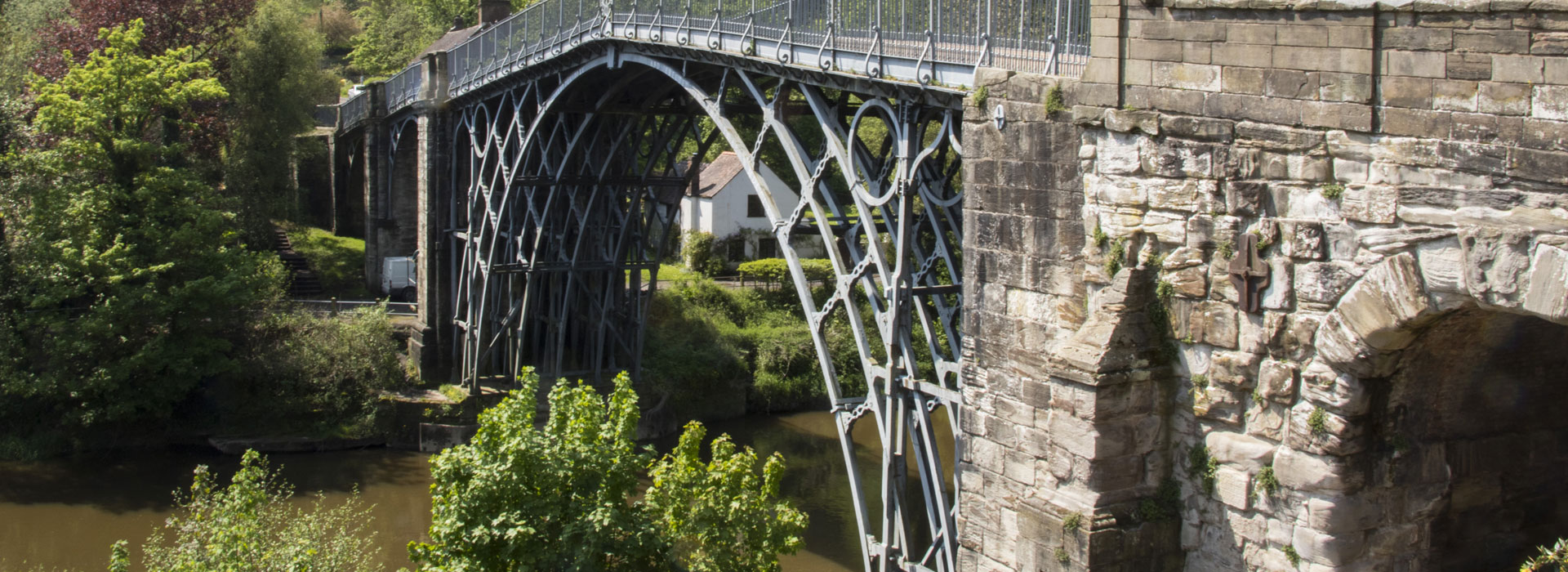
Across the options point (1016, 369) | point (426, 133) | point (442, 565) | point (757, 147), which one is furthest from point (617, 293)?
point (1016, 369)

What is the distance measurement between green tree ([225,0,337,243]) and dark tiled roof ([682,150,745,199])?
36.0 ft

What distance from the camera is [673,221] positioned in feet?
83.2

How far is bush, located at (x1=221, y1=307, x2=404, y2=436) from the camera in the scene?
25.5 meters

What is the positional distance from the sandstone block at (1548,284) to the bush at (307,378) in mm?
22859

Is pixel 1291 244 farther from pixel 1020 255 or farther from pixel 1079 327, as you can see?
pixel 1020 255

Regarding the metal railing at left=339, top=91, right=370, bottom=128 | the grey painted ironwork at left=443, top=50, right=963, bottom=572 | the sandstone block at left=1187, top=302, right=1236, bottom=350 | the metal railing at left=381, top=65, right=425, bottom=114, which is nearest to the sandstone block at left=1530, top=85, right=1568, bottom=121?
the sandstone block at left=1187, top=302, right=1236, bottom=350

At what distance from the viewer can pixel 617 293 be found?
86.2ft

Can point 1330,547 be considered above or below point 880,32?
below

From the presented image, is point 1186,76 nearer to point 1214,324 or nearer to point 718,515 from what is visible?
point 1214,324

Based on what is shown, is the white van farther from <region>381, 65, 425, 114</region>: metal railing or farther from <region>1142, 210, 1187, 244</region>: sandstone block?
<region>1142, 210, 1187, 244</region>: sandstone block

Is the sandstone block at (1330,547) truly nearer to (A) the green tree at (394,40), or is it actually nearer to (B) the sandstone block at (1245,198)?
(B) the sandstone block at (1245,198)

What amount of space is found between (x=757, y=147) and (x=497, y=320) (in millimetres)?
13526

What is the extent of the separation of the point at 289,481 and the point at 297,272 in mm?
11806

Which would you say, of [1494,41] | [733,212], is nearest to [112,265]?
[733,212]
